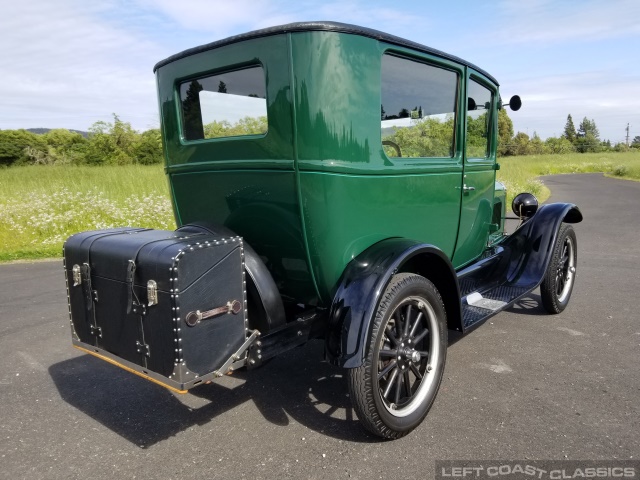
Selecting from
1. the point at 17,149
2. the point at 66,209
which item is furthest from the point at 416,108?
the point at 17,149

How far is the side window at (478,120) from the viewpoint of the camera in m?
3.54

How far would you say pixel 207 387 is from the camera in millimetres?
3154

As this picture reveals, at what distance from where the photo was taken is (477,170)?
12.0ft

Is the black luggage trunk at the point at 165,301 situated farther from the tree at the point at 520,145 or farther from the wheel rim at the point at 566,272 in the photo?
the tree at the point at 520,145

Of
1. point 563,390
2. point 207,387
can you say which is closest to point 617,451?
point 563,390

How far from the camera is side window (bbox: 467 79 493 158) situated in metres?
3.54

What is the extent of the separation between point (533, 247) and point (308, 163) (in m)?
2.61

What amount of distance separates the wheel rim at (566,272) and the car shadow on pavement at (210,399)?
2.47 metres

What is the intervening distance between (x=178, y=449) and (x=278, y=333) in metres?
0.78

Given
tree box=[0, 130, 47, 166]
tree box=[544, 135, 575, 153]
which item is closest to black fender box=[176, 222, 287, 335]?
tree box=[0, 130, 47, 166]

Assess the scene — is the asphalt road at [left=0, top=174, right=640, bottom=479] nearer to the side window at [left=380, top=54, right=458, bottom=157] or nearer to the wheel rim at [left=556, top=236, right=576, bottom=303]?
the wheel rim at [left=556, top=236, right=576, bottom=303]

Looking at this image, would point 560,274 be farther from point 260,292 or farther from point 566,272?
point 260,292

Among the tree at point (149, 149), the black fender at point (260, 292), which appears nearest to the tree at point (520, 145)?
the tree at point (149, 149)

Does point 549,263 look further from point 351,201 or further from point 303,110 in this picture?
point 303,110
